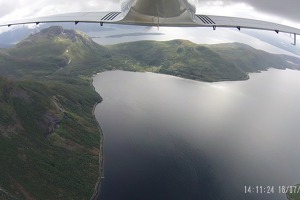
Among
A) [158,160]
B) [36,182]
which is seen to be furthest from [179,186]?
[36,182]

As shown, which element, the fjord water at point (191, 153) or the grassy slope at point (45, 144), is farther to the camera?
the grassy slope at point (45, 144)

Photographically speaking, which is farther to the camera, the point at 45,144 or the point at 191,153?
the point at 45,144

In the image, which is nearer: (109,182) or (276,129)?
(109,182)

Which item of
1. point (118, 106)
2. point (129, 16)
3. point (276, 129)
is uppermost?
point (129, 16)

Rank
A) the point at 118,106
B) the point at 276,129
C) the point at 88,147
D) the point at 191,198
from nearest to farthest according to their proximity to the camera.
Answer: the point at 191,198
the point at 88,147
the point at 276,129
the point at 118,106

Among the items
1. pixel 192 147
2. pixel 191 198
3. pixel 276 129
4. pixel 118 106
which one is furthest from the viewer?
pixel 118 106

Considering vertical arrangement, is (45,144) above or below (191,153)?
below

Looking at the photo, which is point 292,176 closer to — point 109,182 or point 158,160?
point 158,160

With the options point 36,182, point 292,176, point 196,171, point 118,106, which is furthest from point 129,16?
point 118,106

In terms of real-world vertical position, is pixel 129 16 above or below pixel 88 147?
above

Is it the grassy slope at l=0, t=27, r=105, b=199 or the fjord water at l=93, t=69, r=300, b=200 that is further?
the grassy slope at l=0, t=27, r=105, b=199
